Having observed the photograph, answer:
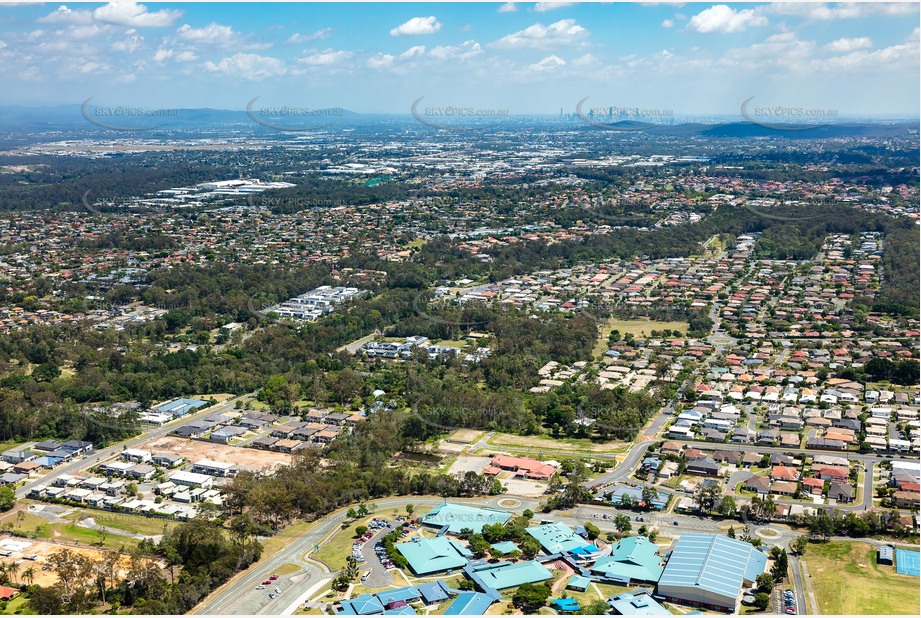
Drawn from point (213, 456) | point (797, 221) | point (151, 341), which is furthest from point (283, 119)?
point (213, 456)

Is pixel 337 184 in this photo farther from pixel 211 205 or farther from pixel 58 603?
pixel 58 603

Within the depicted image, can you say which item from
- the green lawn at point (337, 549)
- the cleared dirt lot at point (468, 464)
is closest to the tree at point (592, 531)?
the cleared dirt lot at point (468, 464)

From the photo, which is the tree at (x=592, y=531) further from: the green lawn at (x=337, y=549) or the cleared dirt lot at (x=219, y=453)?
the cleared dirt lot at (x=219, y=453)

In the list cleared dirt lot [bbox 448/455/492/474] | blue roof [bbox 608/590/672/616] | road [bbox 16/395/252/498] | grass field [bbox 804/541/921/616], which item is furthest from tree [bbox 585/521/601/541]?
road [bbox 16/395/252/498]

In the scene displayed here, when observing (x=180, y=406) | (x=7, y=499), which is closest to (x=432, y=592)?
(x=7, y=499)

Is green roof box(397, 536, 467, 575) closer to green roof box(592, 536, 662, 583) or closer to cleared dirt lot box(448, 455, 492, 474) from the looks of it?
green roof box(592, 536, 662, 583)
